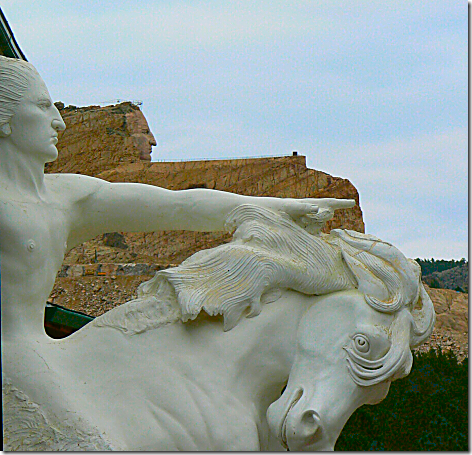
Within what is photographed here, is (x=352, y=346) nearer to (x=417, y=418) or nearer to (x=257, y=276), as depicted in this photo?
(x=257, y=276)

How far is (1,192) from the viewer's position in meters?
2.52

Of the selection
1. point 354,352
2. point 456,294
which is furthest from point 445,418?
point 354,352

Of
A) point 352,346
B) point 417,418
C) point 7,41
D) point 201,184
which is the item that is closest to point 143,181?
point 201,184

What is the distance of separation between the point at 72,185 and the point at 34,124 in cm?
25

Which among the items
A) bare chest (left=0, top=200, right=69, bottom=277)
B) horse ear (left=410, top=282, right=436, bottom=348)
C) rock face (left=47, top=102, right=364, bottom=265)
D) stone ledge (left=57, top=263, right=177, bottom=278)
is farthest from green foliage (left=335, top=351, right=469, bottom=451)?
bare chest (left=0, top=200, right=69, bottom=277)

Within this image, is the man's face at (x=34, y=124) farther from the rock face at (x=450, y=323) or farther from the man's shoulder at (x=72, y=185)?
the rock face at (x=450, y=323)

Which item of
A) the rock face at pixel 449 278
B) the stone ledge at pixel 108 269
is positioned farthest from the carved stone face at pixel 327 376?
the rock face at pixel 449 278

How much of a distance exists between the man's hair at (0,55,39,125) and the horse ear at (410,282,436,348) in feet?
4.31

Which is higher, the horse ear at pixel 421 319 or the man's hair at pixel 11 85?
the man's hair at pixel 11 85

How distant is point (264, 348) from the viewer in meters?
2.57

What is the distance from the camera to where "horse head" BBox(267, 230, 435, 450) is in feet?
8.09

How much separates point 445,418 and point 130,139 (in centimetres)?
750

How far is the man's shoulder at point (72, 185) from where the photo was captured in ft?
8.86

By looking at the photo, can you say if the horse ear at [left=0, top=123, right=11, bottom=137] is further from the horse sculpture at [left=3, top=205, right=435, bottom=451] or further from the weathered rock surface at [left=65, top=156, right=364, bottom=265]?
the weathered rock surface at [left=65, top=156, right=364, bottom=265]
